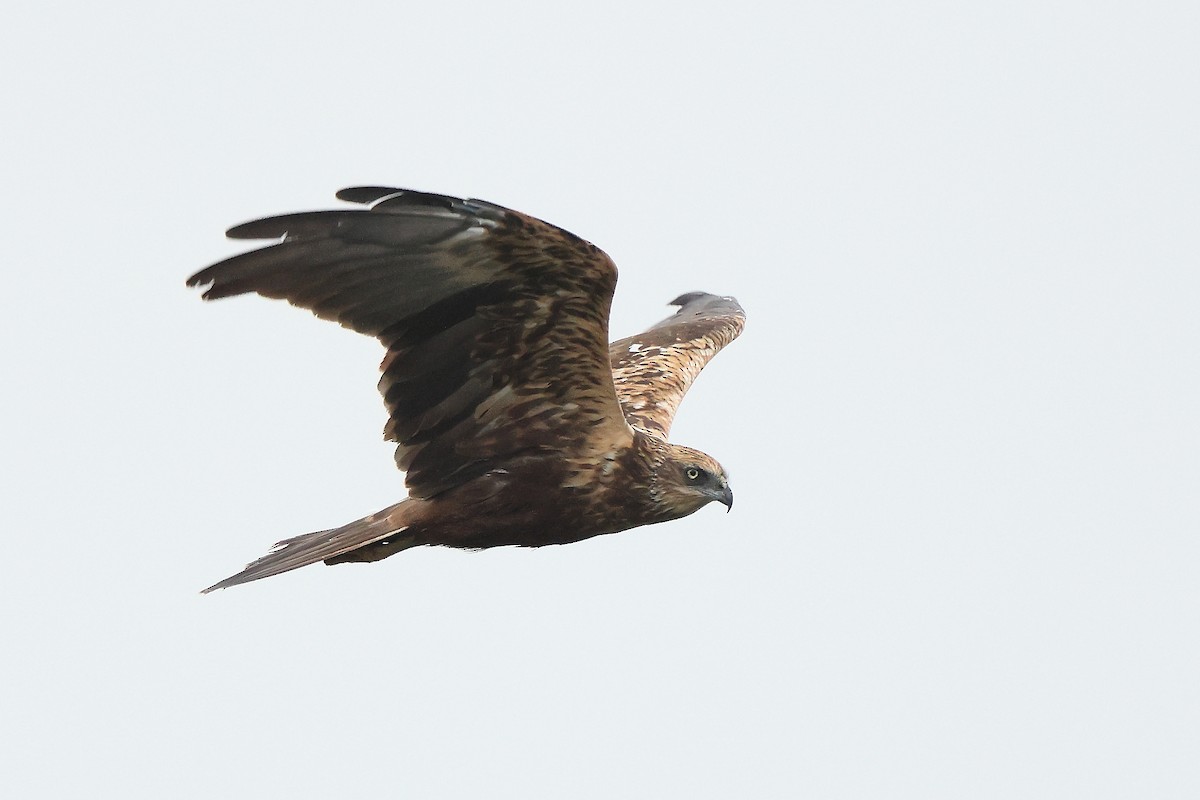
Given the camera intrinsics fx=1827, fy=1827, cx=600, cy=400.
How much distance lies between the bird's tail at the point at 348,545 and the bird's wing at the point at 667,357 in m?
1.80

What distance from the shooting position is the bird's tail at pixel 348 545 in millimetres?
9992

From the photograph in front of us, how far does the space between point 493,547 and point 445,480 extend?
A: 0.50 metres

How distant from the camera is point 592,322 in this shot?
378 inches

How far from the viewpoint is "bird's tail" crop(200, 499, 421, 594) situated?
9.99m

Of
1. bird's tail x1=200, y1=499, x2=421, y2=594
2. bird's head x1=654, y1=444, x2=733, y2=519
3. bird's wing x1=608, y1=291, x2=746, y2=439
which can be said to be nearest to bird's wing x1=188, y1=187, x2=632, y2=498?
bird's tail x1=200, y1=499, x2=421, y2=594

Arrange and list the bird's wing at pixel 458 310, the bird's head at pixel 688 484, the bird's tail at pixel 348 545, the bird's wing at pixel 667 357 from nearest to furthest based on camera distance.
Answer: the bird's wing at pixel 458 310
the bird's tail at pixel 348 545
the bird's head at pixel 688 484
the bird's wing at pixel 667 357

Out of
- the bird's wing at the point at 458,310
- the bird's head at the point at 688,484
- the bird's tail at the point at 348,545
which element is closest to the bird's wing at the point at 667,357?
the bird's head at the point at 688,484

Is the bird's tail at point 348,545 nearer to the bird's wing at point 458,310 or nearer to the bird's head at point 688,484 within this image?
the bird's wing at point 458,310

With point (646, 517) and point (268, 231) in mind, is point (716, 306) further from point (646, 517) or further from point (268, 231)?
point (268, 231)

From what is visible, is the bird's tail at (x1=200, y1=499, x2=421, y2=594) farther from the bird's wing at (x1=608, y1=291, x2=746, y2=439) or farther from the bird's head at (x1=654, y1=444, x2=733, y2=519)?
the bird's wing at (x1=608, y1=291, x2=746, y2=439)

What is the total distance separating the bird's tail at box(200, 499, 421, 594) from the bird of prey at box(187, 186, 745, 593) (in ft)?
0.04

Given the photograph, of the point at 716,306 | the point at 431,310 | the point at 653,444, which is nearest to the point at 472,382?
the point at 431,310

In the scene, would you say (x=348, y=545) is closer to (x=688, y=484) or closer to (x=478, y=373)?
(x=478, y=373)

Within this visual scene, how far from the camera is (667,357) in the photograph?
42.3 ft
